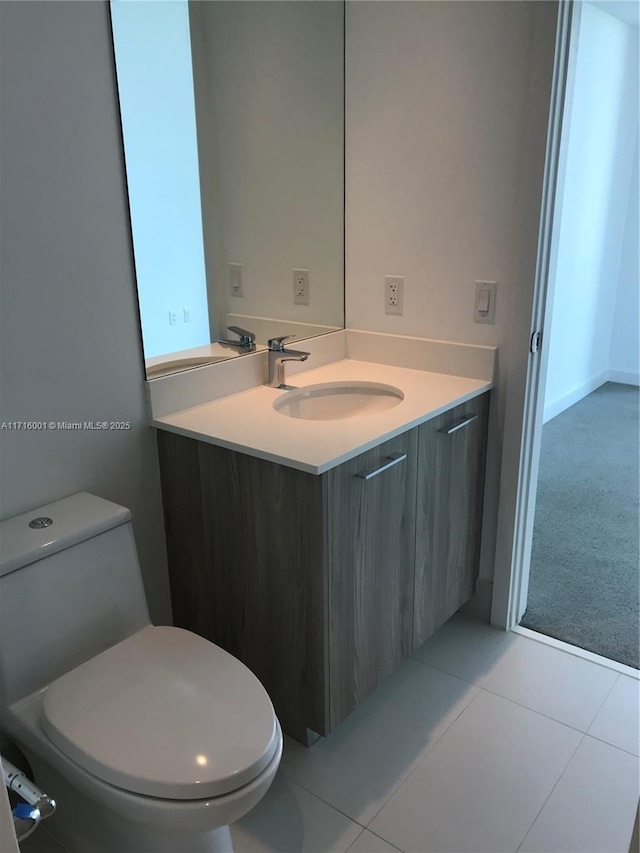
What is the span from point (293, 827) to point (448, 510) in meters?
0.92

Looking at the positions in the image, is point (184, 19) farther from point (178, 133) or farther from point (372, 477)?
point (372, 477)

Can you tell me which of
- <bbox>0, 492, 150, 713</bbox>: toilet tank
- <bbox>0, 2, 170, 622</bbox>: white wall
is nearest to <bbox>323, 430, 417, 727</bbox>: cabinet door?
<bbox>0, 492, 150, 713</bbox>: toilet tank

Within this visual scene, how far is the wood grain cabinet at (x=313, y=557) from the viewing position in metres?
1.54

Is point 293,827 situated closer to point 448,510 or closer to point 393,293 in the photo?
point 448,510

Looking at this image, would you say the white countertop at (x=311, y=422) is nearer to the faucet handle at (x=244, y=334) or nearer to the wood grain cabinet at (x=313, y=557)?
the wood grain cabinet at (x=313, y=557)

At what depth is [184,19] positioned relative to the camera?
1.74 meters

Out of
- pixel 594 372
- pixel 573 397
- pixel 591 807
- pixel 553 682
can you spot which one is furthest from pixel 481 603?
pixel 594 372

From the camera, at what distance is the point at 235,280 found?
206 cm

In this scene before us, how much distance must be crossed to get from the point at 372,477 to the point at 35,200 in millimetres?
963

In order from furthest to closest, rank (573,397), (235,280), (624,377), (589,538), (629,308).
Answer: (624,377), (629,308), (573,397), (589,538), (235,280)

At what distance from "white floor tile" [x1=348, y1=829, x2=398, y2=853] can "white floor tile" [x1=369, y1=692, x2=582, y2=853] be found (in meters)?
0.02

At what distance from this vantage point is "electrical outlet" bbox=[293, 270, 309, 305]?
2250 millimetres

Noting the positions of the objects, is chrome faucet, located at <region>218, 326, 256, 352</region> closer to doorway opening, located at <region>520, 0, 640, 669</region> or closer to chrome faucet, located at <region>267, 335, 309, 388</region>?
chrome faucet, located at <region>267, 335, 309, 388</region>

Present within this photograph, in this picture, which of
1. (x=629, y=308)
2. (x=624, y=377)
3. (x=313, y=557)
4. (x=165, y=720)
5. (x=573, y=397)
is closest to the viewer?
(x=165, y=720)
